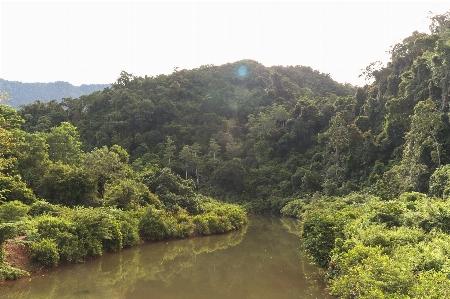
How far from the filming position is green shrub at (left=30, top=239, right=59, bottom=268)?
13188mm

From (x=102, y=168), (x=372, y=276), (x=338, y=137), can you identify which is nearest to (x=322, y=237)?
(x=372, y=276)

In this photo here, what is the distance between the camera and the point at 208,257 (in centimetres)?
1758

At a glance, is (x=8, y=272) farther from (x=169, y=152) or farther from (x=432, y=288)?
(x=169, y=152)

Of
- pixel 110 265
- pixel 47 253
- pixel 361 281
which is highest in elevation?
pixel 361 281

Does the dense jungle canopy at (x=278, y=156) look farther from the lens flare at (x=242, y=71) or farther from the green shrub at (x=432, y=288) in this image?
the lens flare at (x=242, y=71)

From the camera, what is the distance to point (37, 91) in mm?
110562

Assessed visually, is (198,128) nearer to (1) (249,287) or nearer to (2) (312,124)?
(2) (312,124)

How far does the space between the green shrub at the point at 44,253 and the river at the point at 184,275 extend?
434mm

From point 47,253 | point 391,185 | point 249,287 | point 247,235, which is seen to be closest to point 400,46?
point 391,185

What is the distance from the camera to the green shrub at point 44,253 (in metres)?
13.2

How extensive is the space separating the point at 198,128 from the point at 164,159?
8.34 meters

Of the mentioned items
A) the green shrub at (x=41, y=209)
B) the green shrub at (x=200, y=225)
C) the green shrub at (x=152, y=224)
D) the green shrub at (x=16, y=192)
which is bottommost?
the green shrub at (x=200, y=225)

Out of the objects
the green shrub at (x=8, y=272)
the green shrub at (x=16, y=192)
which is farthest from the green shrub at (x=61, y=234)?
A: the green shrub at (x=16, y=192)

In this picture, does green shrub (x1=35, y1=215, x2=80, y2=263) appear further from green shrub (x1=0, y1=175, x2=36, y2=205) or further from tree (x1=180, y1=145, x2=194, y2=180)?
tree (x1=180, y1=145, x2=194, y2=180)
